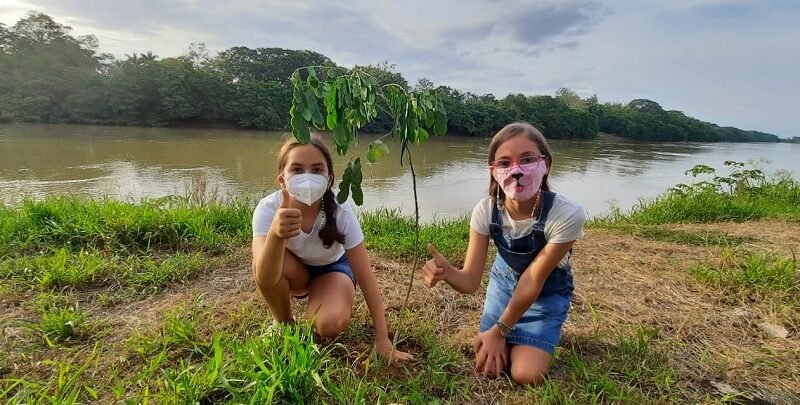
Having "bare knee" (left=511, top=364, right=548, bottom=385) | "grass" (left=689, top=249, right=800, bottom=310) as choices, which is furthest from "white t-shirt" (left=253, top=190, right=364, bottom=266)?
"grass" (left=689, top=249, right=800, bottom=310)

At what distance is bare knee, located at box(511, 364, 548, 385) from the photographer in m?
1.68

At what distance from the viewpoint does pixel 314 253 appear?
197 centimetres

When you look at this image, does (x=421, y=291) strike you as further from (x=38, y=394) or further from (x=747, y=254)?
A: (x=747, y=254)

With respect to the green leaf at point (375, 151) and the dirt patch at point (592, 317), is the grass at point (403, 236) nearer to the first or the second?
the dirt patch at point (592, 317)

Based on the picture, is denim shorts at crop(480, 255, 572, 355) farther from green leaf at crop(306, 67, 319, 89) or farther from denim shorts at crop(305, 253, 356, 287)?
green leaf at crop(306, 67, 319, 89)

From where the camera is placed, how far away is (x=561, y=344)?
201 cm

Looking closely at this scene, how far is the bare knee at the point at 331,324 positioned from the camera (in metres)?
1.83

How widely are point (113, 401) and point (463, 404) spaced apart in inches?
47.9

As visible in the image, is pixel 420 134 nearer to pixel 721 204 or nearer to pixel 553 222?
pixel 553 222

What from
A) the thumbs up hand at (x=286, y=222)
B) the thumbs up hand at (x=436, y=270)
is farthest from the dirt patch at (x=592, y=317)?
the thumbs up hand at (x=286, y=222)

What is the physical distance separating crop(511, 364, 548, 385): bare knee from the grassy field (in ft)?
0.12

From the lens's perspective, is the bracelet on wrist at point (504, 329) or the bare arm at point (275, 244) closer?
the bare arm at point (275, 244)

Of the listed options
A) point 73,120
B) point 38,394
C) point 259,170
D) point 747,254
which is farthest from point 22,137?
point 747,254

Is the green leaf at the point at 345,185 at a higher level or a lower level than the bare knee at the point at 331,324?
higher
